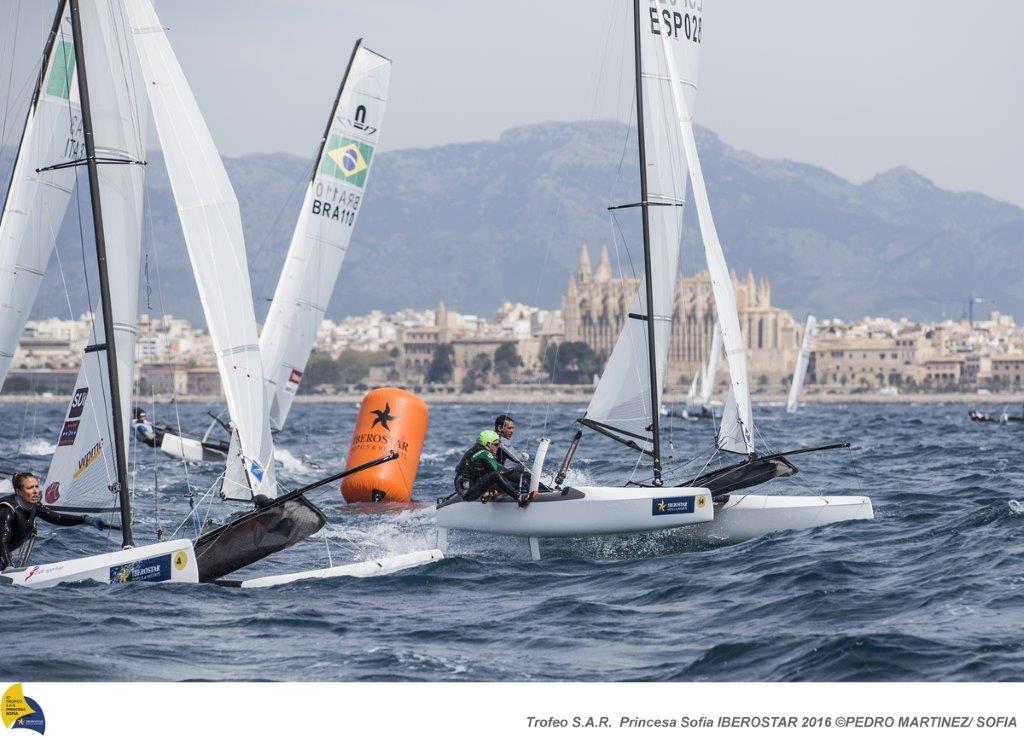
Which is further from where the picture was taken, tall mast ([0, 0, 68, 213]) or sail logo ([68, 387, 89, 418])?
tall mast ([0, 0, 68, 213])

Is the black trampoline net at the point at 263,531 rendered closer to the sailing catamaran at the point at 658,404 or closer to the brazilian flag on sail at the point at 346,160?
the sailing catamaran at the point at 658,404

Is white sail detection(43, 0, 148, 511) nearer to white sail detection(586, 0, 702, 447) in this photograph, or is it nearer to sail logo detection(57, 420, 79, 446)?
sail logo detection(57, 420, 79, 446)

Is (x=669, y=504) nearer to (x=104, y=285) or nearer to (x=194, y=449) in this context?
(x=104, y=285)

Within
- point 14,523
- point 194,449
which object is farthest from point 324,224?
point 14,523

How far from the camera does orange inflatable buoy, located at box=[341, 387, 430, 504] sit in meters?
14.8

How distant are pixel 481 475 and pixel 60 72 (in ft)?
14.1

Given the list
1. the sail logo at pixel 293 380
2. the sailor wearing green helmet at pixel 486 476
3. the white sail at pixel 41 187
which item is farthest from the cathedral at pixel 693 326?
the white sail at pixel 41 187

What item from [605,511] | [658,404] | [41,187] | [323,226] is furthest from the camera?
[323,226]

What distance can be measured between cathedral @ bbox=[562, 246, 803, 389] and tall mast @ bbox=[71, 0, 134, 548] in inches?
5467

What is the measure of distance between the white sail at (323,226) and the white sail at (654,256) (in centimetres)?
589

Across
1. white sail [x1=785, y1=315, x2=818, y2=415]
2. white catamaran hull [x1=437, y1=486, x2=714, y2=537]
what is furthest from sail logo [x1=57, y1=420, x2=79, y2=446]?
white sail [x1=785, y1=315, x2=818, y2=415]

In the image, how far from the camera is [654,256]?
44.5ft

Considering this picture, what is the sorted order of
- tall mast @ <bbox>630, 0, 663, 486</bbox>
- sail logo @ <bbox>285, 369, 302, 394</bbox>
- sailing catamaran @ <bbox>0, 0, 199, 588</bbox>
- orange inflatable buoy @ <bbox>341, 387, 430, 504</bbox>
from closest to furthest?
sailing catamaran @ <bbox>0, 0, 199, 588</bbox>
tall mast @ <bbox>630, 0, 663, 486</bbox>
orange inflatable buoy @ <bbox>341, 387, 430, 504</bbox>
sail logo @ <bbox>285, 369, 302, 394</bbox>
